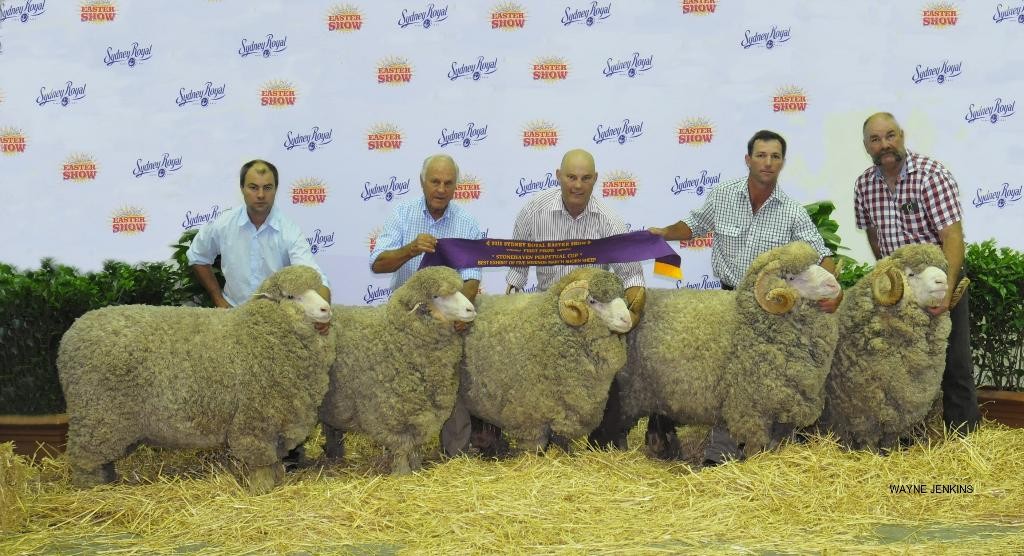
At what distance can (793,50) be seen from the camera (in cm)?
770

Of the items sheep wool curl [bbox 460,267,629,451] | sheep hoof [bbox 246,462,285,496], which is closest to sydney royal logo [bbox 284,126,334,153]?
sheep wool curl [bbox 460,267,629,451]

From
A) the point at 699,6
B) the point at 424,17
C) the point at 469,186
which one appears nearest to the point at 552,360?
the point at 469,186

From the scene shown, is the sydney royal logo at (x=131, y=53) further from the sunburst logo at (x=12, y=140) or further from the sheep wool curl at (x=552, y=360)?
the sheep wool curl at (x=552, y=360)

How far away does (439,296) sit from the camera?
189 inches

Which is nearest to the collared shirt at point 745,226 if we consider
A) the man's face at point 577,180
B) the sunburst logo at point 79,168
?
the man's face at point 577,180

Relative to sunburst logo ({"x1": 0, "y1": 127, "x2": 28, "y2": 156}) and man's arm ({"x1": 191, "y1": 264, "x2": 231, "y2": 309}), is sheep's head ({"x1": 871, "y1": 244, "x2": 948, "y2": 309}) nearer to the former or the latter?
man's arm ({"x1": 191, "y1": 264, "x2": 231, "y2": 309})

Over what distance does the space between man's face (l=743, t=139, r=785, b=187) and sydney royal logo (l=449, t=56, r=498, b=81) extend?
3.05 m

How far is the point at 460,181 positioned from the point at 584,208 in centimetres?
256

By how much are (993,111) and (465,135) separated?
426cm

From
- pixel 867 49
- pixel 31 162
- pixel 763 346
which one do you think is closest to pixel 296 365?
pixel 763 346

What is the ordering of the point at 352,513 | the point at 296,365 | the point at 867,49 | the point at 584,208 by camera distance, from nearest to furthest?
the point at 352,513
the point at 296,365
the point at 584,208
the point at 867,49

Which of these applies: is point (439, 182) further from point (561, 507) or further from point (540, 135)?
point (540, 135)

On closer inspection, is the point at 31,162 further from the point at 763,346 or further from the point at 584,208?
the point at 763,346

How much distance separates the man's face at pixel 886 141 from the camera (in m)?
5.15
